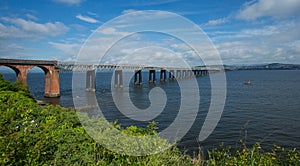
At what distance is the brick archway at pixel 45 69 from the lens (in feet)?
139

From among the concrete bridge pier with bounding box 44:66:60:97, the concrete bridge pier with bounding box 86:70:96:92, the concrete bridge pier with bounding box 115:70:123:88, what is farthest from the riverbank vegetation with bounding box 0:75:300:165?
the concrete bridge pier with bounding box 115:70:123:88

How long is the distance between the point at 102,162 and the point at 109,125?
5.21 feet

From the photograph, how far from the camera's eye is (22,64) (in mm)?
43062

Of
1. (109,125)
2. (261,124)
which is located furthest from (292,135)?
(109,125)

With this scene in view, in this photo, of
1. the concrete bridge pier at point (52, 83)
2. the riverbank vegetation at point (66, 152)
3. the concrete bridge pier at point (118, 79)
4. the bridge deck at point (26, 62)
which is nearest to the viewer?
the riverbank vegetation at point (66, 152)

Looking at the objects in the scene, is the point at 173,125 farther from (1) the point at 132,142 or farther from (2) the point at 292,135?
(1) the point at 132,142

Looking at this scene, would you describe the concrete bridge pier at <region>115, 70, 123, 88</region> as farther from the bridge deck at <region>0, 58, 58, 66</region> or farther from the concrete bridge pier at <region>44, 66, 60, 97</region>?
the bridge deck at <region>0, 58, 58, 66</region>

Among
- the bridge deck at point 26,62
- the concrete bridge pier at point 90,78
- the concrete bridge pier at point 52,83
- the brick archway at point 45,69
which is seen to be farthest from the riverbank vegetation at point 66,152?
the concrete bridge pier at point 90,78

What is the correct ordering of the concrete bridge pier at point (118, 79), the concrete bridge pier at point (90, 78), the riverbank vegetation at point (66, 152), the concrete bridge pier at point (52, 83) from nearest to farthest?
1. the riverbank vegetation at point (66, 152)
2. the concrete bridge pier at point (52, 83)
3. the concrete bridge pier at point (90, 78)
4. the concrete bridge pier at point (118, 79)

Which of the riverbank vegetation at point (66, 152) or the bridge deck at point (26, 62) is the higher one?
the bridge deck at point (26, 62)

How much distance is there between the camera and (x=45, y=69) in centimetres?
4678

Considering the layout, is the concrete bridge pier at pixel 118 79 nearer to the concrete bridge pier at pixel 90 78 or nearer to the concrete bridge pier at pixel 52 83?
the concrete bridge pier at pixel 90 78

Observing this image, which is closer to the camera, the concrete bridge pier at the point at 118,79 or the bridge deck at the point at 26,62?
the bridge deck at the point at 26,62

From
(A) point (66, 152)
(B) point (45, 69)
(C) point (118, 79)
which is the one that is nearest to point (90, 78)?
(C) point (118, 79)
